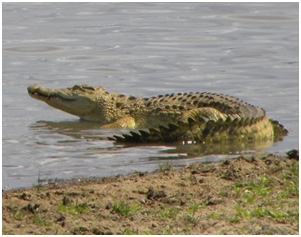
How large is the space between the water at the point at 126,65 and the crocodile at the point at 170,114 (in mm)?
184

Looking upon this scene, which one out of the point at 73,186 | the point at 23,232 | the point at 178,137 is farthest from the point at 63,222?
the point at 178,137

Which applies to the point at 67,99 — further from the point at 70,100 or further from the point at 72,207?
the point at 72,207

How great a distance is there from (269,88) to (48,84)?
302 centimetres

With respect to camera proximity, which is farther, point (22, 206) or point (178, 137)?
point (178, 137)

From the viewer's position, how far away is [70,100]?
1099 cm

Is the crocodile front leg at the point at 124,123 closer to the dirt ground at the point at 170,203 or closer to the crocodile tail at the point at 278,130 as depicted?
the crocodile tail at the point at 278,130

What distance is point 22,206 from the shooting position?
5.71m

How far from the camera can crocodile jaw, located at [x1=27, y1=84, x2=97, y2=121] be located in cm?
1096

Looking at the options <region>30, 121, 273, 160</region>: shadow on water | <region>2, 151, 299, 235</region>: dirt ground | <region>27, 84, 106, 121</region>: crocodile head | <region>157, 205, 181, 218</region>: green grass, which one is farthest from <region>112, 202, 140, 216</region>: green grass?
<region>27, 84, 106, 121</region>: crocodile head

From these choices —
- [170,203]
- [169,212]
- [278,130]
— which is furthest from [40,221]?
[278,130]

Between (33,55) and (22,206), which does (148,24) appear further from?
(22,206)

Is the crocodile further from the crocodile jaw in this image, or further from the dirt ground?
the dirt ground

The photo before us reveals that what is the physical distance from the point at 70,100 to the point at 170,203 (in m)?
5.25

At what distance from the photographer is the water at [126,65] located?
27.2 ft
